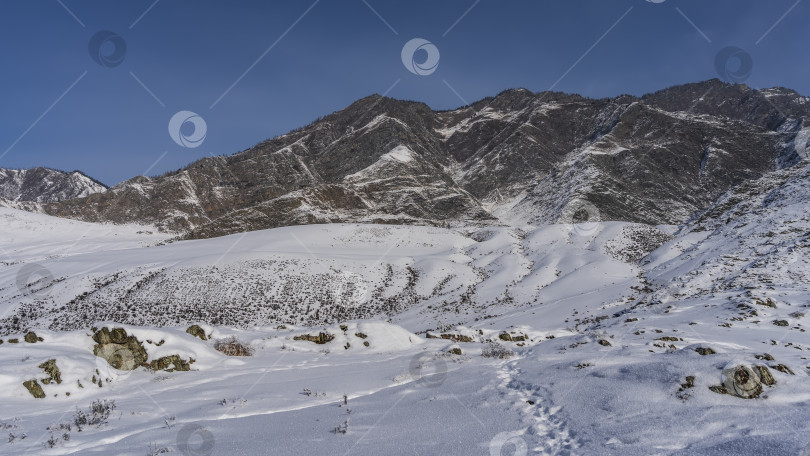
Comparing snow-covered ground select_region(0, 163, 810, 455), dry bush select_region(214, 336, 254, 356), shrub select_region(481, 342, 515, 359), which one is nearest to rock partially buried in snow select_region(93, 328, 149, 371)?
snow-covered ground select_region(0, 163, 810, 455)

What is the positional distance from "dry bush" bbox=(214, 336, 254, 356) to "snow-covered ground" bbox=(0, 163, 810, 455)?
2.40 ft

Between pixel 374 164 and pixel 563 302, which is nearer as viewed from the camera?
pixel 563 302

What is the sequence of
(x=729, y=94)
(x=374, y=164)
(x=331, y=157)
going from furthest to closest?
(x=729, y=94), (x=331, y=157), (x=374, y=164)

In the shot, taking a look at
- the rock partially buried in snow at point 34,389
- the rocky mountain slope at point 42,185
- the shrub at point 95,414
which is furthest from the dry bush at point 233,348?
the rocky mountain slope at point 42,185

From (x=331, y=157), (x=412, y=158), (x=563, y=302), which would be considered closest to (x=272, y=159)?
(x=331, y=157)

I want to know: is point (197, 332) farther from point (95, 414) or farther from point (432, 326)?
point (432, 326)

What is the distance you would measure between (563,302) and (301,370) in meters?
20.5

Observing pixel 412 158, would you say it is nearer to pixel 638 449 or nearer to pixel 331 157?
pixel 331 157

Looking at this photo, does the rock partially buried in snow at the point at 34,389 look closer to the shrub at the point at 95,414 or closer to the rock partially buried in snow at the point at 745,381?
the shrub at the point at 95,414

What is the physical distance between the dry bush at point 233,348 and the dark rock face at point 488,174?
73.6 m

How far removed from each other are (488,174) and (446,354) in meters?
118

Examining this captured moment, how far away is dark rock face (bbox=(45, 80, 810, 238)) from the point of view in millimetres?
91312

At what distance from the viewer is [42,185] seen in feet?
618

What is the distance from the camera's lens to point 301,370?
510 inches
